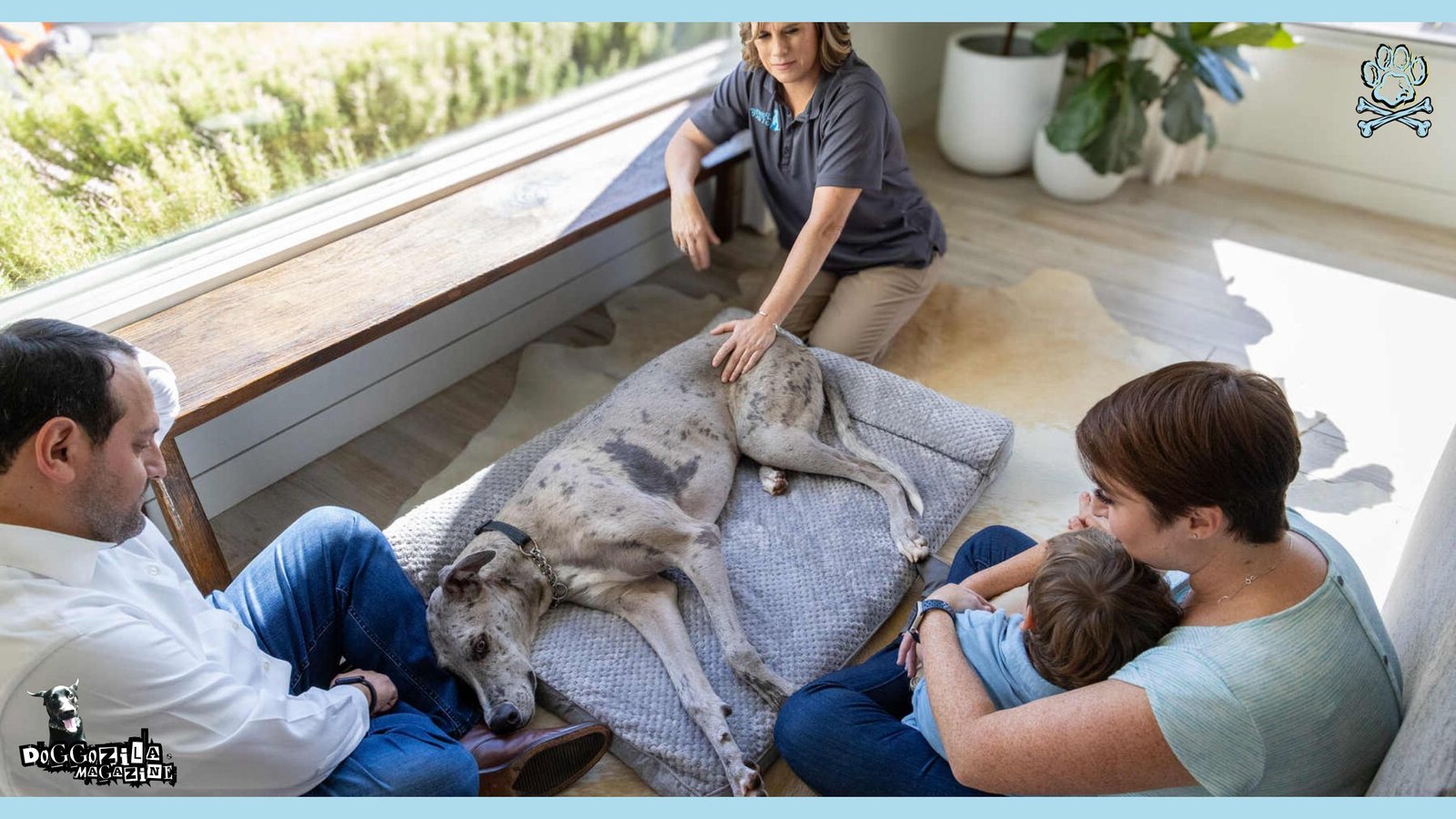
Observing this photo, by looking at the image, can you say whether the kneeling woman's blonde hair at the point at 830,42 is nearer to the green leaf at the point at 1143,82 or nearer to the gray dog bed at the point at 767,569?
the gray dog bed at the point at 767,569

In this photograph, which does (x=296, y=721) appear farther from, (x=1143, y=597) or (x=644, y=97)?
Answer: (x=644, y=97)

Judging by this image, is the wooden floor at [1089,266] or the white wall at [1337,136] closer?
the wooden floor at [1089,266]

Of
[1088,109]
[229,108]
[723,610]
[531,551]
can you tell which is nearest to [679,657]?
[723,610]

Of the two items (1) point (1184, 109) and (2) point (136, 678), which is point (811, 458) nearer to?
(2) point (136, 678)

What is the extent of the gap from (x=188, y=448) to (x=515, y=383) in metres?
0.99

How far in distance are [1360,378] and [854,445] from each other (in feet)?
5.88

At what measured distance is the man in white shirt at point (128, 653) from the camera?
4.24 feet

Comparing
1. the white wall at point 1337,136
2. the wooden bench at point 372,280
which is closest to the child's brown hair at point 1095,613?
the wooden bench at point 372,280

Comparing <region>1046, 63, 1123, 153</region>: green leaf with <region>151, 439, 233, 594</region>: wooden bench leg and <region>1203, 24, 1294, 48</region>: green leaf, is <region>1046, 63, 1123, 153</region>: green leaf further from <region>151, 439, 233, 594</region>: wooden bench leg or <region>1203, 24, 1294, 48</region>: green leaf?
<region>151, 439, 233, 594</region>: wooden bench leg

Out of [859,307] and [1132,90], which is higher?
[1132,90]

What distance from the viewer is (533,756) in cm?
183

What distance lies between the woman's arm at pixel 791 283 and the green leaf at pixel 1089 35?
193 centimetres

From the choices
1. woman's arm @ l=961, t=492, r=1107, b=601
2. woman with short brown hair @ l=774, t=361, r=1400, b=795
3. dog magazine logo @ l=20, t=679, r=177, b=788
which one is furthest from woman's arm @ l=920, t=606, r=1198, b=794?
dog magazine logo @ l=20, t=679, r=177, b=788

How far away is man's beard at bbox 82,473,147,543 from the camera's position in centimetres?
140
